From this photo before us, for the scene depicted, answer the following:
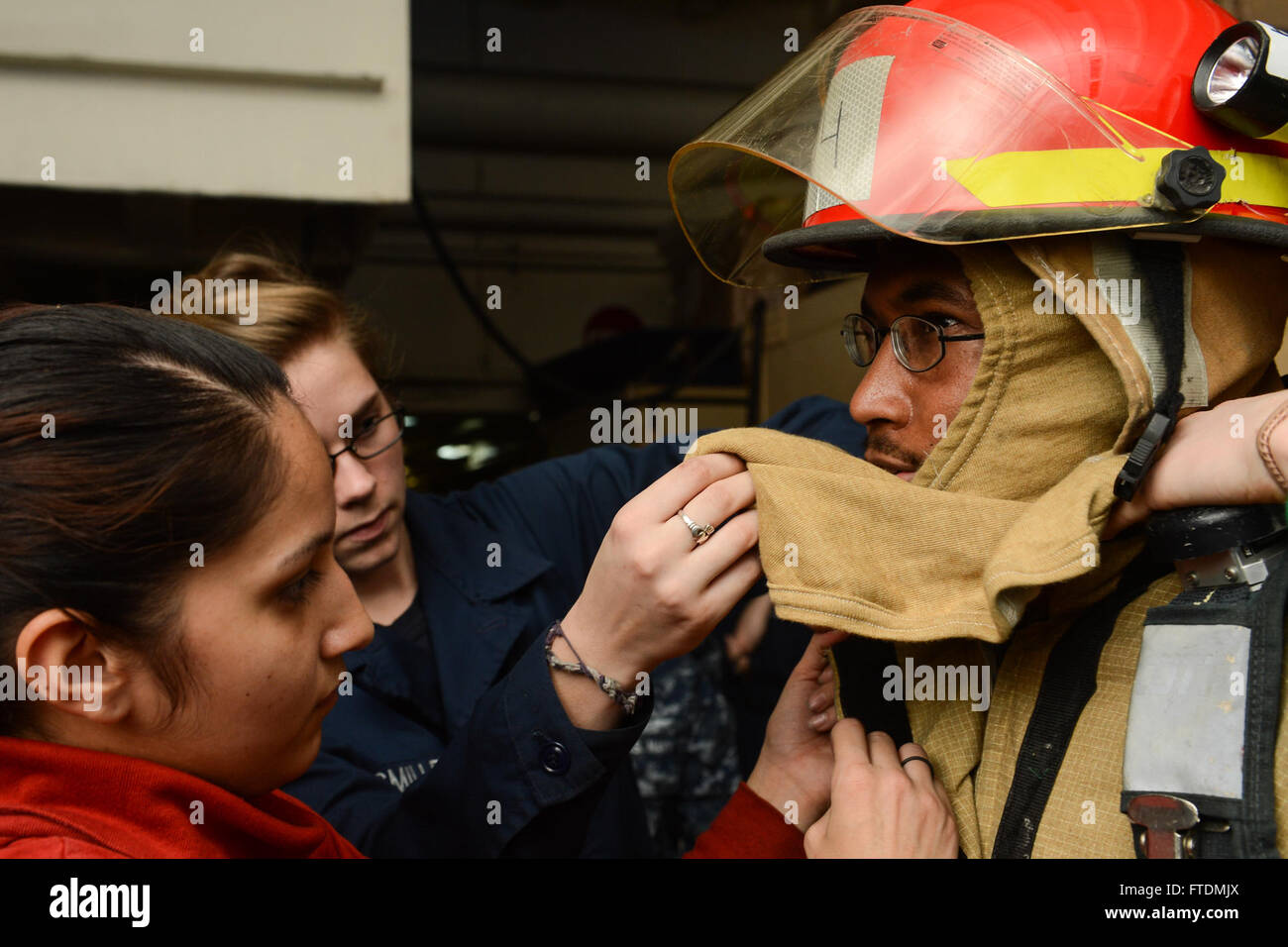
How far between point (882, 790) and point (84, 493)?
709mm

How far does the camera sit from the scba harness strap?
0.75 m

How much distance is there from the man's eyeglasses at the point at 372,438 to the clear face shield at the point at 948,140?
0.74m

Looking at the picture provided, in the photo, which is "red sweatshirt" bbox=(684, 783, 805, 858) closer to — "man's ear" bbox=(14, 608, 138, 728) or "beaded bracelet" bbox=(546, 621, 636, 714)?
"beaded bracelet" bbox=(546, 621, 636, 714)

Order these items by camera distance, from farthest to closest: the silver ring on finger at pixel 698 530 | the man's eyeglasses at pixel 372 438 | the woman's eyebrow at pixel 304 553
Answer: the man's eyeglasses at pixel 372 438, the silver ring on finger at pixel 698 530, the woman's eyebrow at pixel 304 553

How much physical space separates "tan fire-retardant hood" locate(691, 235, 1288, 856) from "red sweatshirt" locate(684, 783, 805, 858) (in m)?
0.19

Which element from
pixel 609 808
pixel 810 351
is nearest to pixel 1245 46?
pixel 609 808

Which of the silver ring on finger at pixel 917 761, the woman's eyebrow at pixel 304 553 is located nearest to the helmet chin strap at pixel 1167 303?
the silver ring on finger at pixel 917 761

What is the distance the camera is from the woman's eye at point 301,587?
0.88 metres

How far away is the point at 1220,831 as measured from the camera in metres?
0.75

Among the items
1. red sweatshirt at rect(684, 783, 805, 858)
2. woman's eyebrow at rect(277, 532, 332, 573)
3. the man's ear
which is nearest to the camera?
the man's ear

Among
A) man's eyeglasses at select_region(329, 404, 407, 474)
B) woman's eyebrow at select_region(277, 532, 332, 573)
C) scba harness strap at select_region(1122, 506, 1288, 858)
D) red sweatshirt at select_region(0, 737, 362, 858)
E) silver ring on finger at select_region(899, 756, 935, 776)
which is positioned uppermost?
man's eyeglasses at select_region(329, 404, 407, 474)

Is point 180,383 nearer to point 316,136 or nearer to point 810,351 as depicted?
point 316,136

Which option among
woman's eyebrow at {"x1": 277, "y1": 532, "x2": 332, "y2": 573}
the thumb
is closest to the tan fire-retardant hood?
the thumb

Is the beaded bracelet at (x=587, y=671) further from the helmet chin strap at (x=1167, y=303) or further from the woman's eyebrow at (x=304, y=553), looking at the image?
the helmet chin strap at (x=1167, y=303)
